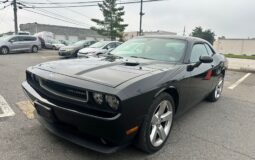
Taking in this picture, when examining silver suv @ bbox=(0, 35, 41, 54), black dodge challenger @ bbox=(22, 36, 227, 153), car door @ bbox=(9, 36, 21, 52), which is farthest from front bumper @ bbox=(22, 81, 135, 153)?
car door @ bbox=(9, 36, 21, 52)

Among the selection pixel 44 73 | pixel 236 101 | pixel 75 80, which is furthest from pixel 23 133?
pixel 236 101

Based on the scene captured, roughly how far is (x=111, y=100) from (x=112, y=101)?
14 millimetres

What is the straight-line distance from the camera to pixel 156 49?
11.9 ft

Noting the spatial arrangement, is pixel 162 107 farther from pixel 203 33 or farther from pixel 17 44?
pixel 203 33

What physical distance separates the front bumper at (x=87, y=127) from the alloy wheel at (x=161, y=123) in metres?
0.45

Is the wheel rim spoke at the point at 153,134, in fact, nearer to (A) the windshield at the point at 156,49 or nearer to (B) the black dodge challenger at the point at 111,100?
(B) the black dodge challenger at the point at 111,100

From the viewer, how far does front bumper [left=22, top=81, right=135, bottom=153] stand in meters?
2.03

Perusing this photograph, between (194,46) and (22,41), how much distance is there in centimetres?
1571

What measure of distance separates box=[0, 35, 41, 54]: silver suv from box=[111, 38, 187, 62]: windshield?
14.1 meters

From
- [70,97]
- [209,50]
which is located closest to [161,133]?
[70,97]

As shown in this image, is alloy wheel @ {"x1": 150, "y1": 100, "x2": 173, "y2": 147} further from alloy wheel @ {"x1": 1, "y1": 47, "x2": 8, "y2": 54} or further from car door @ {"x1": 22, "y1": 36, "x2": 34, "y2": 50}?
car door @ {"x1": 22, "y1": 36, "x2": 34, "y2": 50}

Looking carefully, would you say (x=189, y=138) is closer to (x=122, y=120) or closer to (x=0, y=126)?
(x=122, y=120)

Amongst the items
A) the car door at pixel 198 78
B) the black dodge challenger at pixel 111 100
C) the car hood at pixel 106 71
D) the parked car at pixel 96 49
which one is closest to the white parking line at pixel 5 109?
the black dodge challenger at pixel 111 100

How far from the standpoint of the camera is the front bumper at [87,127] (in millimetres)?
2027
